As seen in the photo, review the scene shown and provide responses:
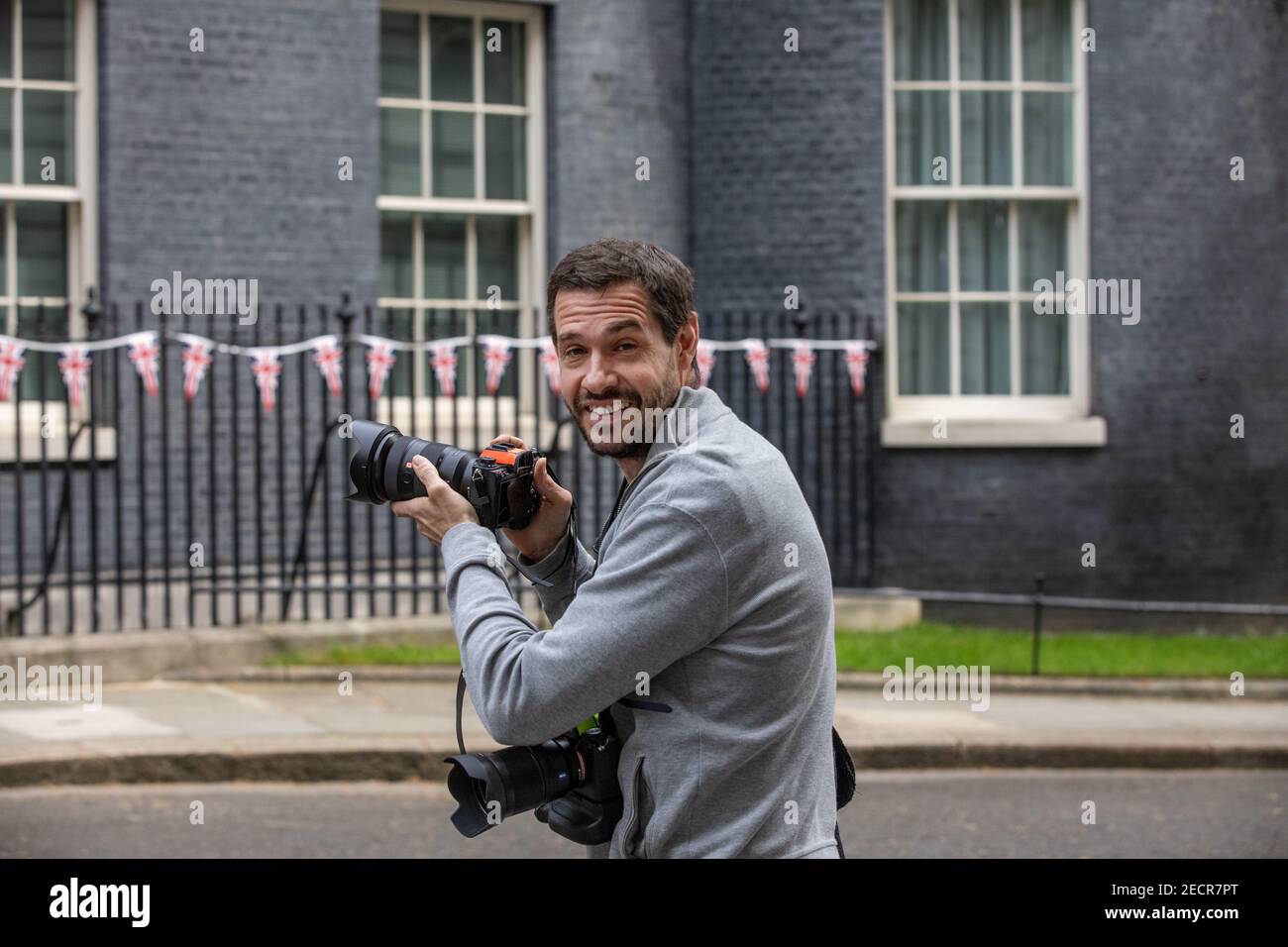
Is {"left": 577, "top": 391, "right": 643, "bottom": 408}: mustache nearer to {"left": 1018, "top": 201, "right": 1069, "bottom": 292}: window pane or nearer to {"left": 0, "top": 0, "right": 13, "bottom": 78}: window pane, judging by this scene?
{"left": 0, "top": 0, "right": 13, "bottom": 78}: window pane

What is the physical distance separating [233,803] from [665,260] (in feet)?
17.4

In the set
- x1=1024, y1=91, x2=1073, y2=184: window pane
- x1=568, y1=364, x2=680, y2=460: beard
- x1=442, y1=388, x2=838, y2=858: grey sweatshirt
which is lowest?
x1=442, y1=388, x2=838, y2=858: grey sweatshirt

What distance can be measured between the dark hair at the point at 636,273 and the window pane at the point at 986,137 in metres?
10.7

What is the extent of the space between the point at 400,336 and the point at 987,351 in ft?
14.3

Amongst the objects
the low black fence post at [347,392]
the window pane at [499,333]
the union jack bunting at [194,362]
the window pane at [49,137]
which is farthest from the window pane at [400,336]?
the window pane at [49,137]

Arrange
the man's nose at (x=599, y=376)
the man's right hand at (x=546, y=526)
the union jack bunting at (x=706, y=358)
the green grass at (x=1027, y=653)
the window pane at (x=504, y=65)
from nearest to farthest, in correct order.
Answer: the man's nose at (x=599, y=376) → the man's right hand at (x=546, y=526) → the green grass at (x=1027, y=653) → the union jack bunting at (x=706, y=358) → the window pane at (x=504, y=65)

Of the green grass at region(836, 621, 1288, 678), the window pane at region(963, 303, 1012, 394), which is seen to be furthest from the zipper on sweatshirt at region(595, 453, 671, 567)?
the window pane at region(963, 303, 1012, 394)

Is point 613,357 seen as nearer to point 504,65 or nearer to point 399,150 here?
point 399,150

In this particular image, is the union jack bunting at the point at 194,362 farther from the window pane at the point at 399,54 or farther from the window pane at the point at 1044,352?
the window pane at the point at 1044,352

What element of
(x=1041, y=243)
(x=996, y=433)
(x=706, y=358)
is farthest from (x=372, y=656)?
(x=1041, y=243)

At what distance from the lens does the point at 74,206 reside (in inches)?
445

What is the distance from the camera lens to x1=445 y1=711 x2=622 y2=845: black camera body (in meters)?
2.48

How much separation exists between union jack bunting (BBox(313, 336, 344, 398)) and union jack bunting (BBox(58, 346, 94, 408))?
1372 millimetres

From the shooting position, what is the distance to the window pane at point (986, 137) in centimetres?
1284
